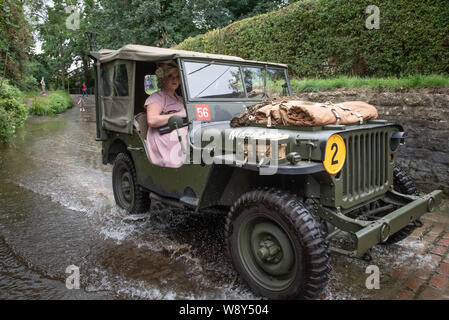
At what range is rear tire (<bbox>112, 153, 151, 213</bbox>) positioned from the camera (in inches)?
181

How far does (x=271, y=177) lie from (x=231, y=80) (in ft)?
4.93

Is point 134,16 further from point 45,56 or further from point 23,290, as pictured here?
point 45,56

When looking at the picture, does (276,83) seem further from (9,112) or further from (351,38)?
(9,112)

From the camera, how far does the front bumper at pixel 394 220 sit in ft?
7.70

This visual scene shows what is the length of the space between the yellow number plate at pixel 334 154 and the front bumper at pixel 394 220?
479mm

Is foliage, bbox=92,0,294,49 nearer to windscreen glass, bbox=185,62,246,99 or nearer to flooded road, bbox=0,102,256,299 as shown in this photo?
flooded road, bbox=0,102,256,299

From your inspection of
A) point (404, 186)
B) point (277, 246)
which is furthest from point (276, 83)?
point (277, 246)

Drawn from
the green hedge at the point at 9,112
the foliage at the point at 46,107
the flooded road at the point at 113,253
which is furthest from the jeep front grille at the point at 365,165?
the foliage at the point at 46,107

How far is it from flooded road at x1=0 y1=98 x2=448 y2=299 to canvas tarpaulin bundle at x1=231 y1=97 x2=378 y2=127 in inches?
49.5

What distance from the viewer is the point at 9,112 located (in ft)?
26.0

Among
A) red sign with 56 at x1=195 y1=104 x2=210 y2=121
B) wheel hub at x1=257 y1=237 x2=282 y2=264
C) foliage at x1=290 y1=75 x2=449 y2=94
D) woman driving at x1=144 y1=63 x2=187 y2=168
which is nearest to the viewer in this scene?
wheel hub at x1=257 y1=237 x2=282 y2=264

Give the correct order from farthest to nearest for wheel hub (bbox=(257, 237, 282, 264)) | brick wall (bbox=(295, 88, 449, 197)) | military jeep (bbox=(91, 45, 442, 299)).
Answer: brick wall (bbox=(295, 88, 449, 197))
wheel hub (bbox=(257, 237, 282, 264))
military jeep (bbox=(91, 45, 442, 299))

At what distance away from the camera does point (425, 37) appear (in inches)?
216

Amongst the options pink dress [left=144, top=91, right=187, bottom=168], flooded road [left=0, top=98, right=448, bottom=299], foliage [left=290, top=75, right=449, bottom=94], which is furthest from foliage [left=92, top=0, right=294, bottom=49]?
pink dress [left=144, top=91, right=187, bottom=168]
